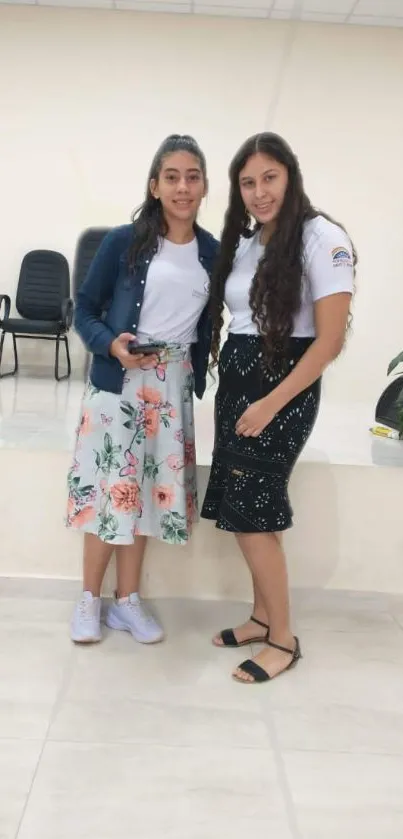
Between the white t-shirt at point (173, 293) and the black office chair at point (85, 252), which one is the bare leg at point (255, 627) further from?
the black office chair at point (85, 252)

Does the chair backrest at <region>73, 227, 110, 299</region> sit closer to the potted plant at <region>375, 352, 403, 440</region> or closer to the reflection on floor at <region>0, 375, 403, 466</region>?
the reflection on floor at <region>0, 375, 403, 466</region>

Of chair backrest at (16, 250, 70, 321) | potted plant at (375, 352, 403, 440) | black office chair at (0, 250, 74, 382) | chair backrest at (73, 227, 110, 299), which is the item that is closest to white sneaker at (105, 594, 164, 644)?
potted plant at (375, 352, 403, 440)

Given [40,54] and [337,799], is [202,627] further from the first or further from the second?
[40,54]

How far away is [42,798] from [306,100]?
4629 millimetres

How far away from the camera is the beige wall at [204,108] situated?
183 inches

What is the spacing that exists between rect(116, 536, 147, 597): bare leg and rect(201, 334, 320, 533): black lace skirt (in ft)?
1.11

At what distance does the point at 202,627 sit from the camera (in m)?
1.99

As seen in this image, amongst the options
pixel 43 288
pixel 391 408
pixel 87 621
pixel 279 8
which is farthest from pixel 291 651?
pixel 279 8

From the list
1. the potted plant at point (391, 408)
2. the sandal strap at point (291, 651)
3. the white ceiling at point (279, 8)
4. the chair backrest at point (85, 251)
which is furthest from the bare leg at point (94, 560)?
the white ceiling at point (279, 8)

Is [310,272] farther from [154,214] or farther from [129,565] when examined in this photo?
[129,565]

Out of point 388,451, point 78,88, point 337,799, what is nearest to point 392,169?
point 78,88

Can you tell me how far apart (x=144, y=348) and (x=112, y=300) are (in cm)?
19

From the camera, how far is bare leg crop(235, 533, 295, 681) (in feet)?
5.65

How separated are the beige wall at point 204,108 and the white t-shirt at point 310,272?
330 cm
